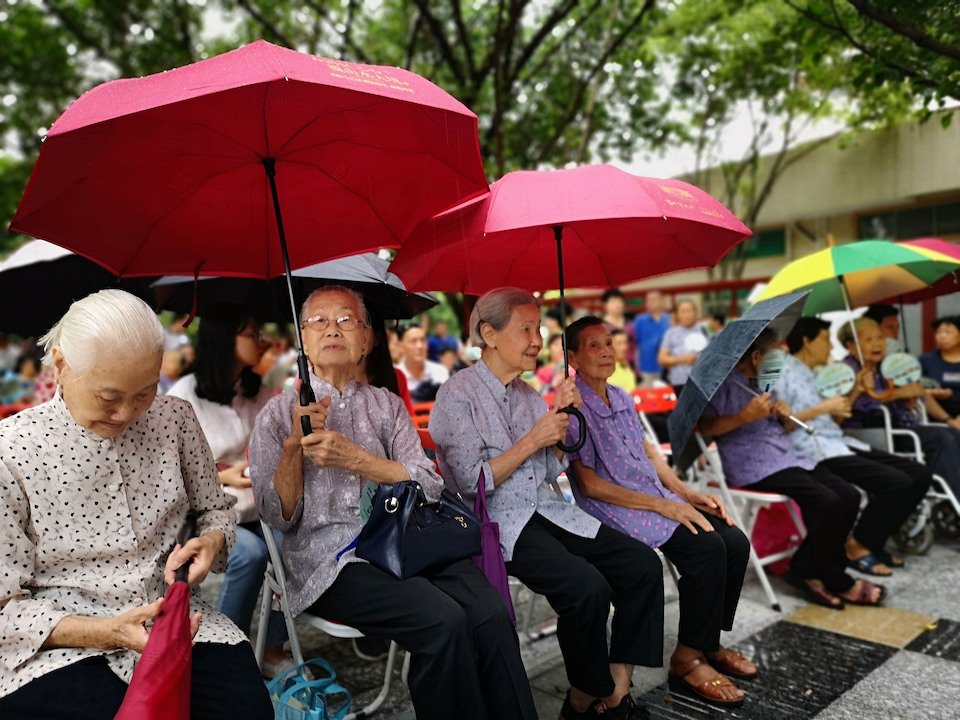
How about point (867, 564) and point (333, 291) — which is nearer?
point (333, 291)

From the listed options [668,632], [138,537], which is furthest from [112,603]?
[668,632]

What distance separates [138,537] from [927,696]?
3210 mm

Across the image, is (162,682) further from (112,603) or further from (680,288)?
(680,288)

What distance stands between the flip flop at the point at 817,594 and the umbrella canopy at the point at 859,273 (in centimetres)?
173

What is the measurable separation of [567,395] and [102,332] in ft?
6.00

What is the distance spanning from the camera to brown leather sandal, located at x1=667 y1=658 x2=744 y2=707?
319cm

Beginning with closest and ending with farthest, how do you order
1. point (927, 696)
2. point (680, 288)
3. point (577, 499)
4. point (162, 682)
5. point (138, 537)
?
1. point (162, 682)
2. point (138, 537)
3. point (927, 696)
4. point (577, 499)
5. point (680, 288)

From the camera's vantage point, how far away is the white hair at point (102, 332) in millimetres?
1999

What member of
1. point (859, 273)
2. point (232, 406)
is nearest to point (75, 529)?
point (232, 406)

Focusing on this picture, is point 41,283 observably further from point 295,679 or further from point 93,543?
point 295,679

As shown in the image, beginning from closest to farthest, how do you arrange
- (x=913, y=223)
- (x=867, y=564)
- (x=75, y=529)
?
(x=75, y=529)
(x=867, y=564)
(x=913, y=223)

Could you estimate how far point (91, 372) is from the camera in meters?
2.01

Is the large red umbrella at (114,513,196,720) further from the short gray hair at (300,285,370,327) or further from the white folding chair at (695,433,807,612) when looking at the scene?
the white folding chair at (695,433,807,612)

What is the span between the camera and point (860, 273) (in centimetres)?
579
